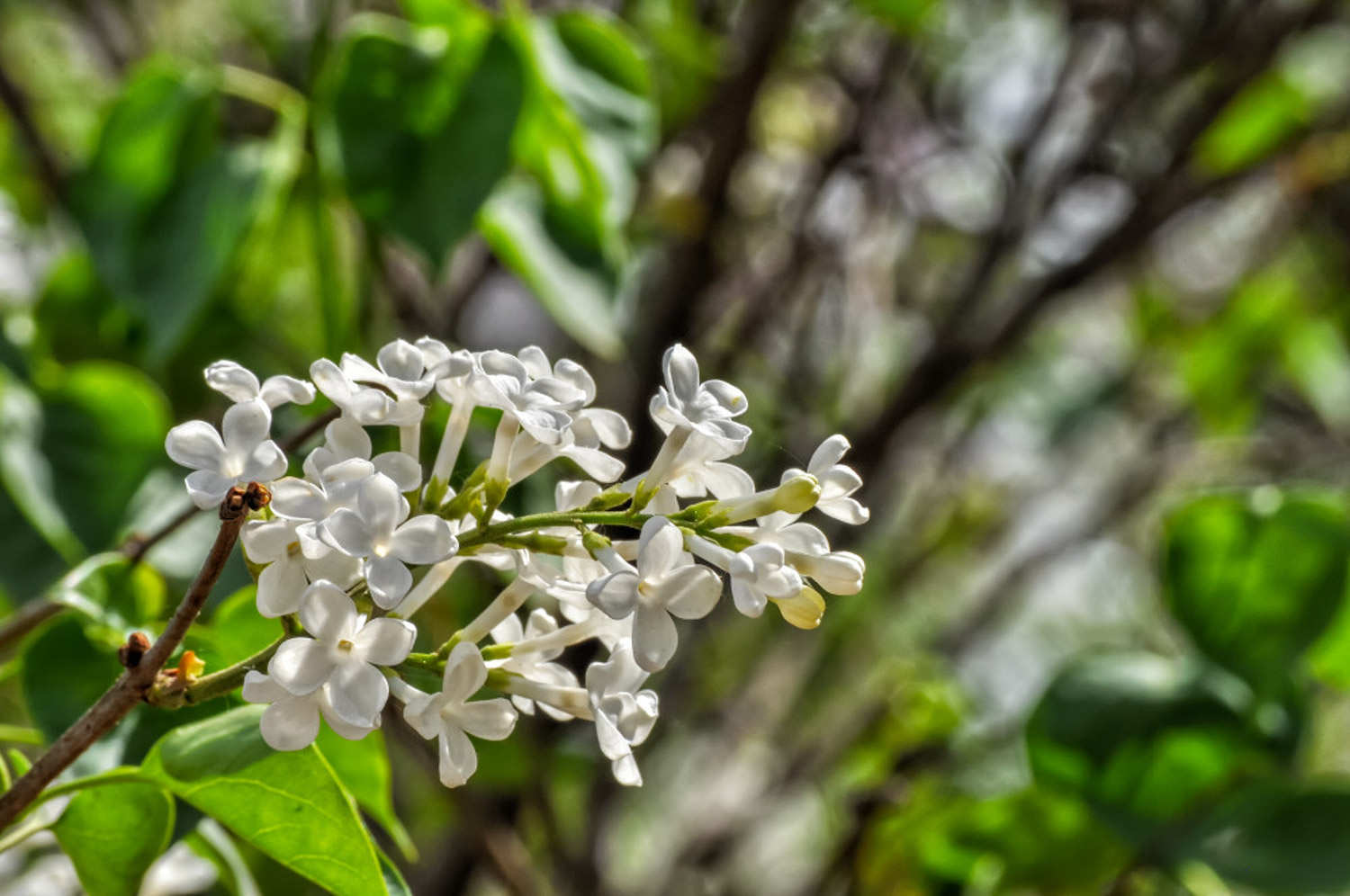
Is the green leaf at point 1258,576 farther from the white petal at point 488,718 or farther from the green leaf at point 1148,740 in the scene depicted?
the white petal at point 488,718

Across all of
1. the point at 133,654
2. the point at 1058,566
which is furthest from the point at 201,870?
the point at 1058,566

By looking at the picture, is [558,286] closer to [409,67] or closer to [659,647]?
[409,67]

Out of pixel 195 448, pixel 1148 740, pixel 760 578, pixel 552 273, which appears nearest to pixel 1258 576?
pixel 1148 740

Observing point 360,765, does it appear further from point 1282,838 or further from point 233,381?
point 1282,838

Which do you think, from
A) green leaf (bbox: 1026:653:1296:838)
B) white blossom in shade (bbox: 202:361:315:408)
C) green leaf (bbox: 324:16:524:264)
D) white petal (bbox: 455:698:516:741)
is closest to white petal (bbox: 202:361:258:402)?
white blossom in shade (bbox: 202:361:315:408)

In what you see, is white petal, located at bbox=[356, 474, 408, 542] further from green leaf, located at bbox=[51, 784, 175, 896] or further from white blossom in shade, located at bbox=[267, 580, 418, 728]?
green leaf, located at bbox=[51, 784, 175, 896]
